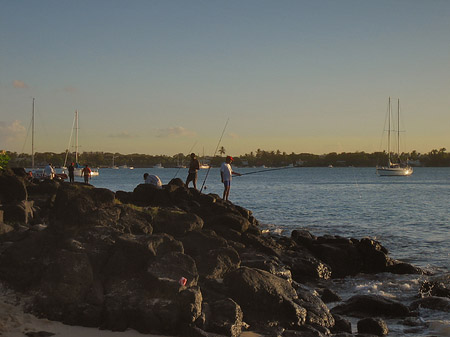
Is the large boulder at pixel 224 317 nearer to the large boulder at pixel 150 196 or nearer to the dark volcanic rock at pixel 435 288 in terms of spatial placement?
the dark volcanic rock at pixel 435 288

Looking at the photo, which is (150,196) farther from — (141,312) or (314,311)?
(141,312)

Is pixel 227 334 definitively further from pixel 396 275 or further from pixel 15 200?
pixel 15 200

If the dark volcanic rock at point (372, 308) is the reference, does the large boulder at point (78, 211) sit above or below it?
above

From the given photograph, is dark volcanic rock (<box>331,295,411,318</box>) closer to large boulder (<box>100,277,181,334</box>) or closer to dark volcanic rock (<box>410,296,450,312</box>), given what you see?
dark volcanic rock (<box>410,296,450,312</box>)

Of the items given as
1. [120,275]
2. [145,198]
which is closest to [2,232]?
[120,275]

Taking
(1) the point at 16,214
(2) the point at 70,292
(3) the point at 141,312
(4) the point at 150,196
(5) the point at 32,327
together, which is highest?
(4) the point at 150,196

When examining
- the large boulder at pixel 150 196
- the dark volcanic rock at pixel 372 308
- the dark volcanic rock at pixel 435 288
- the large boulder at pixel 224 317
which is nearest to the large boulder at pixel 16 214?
the large boulder at pixel 150 196

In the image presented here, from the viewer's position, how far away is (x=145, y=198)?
62.8 feet

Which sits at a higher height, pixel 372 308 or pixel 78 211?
pixel 78 211

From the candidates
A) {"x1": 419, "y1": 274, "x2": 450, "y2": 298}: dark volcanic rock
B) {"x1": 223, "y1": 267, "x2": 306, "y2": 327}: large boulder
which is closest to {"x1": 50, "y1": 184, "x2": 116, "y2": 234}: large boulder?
{"x1": 223, "y1": 267, "x2": 306, "y2": 327}: large boulder

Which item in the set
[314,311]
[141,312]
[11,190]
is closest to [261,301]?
[314,311]

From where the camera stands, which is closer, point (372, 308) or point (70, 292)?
point (70, 292)

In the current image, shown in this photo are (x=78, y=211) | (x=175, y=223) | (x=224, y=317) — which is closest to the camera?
(x=224, y=317)

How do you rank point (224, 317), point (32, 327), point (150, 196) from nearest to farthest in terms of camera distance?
point (32, 327) < point (224, 317) < point (150, 196)
